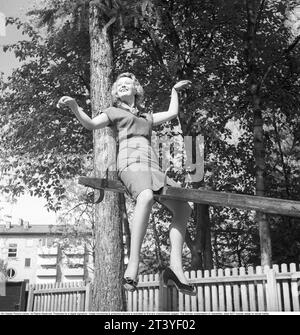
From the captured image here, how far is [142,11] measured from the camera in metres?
7.73

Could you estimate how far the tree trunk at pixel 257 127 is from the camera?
11031mm

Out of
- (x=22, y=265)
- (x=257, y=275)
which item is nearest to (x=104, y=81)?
(x=257, y=275)

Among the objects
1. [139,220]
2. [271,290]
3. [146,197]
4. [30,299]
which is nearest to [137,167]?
[146,197]

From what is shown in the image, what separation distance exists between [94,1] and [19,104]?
339 inches

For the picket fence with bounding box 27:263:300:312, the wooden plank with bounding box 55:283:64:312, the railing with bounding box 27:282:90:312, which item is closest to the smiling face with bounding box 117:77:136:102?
the picket fence with bounding box 27:263:300:312

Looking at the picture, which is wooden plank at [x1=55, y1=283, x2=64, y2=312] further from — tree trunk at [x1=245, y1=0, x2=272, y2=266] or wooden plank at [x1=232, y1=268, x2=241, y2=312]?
tree trunk at [x1=245, y1=0, x2=272, y2=266]

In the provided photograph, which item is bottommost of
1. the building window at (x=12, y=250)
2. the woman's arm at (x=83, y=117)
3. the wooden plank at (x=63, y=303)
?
the wooden plank at (x=63, y=303)

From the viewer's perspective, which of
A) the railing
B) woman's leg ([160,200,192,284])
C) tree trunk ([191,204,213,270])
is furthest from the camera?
tree trunk ([191,204,213,270])

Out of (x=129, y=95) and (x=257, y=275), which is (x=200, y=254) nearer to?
(x=257, y=275)

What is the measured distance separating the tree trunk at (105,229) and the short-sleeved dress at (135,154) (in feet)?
8.15

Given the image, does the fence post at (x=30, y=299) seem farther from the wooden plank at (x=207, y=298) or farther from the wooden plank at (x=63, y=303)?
the wooden plank at (x=207, y=298)

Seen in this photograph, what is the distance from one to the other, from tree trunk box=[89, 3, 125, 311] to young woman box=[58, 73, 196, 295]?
240 centimetres

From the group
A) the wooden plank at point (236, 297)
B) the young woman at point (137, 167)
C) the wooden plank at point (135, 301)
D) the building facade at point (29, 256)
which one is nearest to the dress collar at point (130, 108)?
the young woman at point (137, 167)

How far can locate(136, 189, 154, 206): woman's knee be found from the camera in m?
2.92
